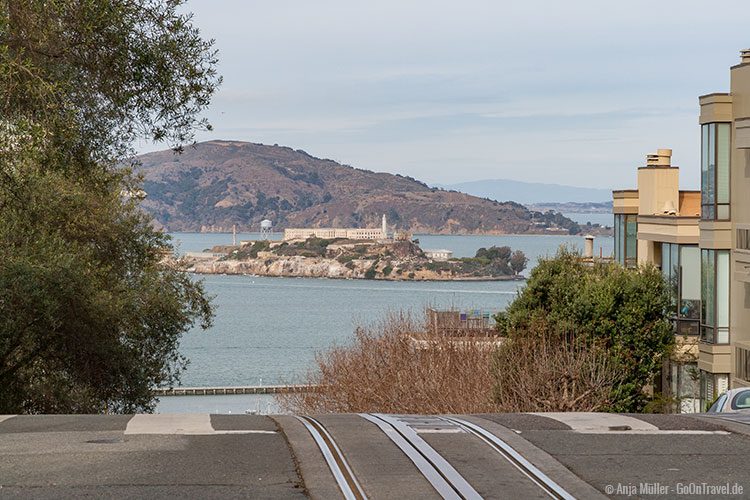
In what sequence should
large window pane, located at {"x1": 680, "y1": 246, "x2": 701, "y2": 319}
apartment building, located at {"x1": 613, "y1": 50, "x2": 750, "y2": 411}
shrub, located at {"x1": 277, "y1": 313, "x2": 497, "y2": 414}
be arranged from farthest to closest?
shrub, located at {"x1": 277, "y1": 313, "x2": 497, "y2": 414} → large window pane, located at {"x1": 680, "y1": 246, "x2": 701, "y2": 319} → apartment building, located at {"x1": 613, "y1": 50, "x2": 750, "y2": 411}

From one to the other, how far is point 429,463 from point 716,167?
21.6 m

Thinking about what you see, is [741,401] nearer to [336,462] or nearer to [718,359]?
[336,462]

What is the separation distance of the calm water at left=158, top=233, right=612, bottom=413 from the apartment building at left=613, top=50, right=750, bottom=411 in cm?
469

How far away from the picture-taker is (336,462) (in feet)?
33.5

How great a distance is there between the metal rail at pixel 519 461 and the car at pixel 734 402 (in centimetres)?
498

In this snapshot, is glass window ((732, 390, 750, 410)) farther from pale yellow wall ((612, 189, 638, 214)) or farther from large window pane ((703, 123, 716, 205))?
pale yellow wall ((612, 189, 638, 214))

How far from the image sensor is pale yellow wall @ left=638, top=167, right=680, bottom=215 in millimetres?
36125

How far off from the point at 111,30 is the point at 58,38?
25.3 inches

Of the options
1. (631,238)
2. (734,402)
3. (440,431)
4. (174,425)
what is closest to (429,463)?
(440,431)

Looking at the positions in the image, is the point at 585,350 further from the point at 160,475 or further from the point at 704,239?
the point at 160,475

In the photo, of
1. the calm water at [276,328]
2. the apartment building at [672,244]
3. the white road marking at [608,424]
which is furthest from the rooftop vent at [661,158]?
the white road marking at [608,424]

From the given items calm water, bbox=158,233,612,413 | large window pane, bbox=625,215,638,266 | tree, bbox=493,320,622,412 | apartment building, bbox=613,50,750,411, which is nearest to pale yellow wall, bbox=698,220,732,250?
apartment building, bbox=613,50,750,411

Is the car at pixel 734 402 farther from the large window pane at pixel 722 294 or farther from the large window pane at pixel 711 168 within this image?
the large window pane at pixel 711 168

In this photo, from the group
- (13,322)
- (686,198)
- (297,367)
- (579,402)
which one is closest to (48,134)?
(13,322)
